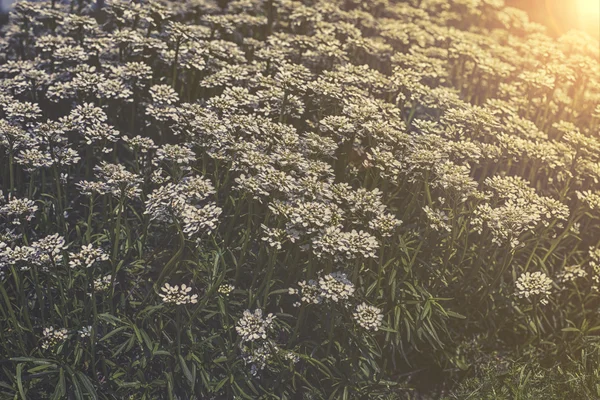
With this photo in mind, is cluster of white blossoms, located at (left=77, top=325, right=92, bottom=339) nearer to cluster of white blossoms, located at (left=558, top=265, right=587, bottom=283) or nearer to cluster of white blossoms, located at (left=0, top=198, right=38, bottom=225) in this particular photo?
cluster of white blossoms, located at (left=0, top=198, right=38, bottom=225)

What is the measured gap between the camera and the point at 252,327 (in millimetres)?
5062

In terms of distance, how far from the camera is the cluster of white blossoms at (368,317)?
16.9 feet

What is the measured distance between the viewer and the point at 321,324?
5.79 metres

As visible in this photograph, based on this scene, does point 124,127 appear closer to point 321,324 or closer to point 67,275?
point 67,275

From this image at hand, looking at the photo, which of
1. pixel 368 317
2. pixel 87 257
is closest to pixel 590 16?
pixel 368 317

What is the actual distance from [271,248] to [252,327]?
3.78 feet

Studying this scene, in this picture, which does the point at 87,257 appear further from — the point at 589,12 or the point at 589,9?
the point at 589,9

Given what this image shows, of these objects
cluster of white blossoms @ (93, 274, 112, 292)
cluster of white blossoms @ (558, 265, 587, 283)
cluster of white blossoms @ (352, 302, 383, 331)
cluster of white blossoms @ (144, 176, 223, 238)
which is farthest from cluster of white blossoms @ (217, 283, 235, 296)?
cluster of white blossoms @ (558, 265, 587, 283)

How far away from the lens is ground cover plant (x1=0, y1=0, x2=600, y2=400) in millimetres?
5230

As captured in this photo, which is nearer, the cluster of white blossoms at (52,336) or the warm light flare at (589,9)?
the cluster of white blossoms at (52,336)

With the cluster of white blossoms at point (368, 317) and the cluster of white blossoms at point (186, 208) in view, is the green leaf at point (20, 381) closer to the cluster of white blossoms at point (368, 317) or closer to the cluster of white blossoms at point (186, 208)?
the cluster of white blossoms at point (186, 208)

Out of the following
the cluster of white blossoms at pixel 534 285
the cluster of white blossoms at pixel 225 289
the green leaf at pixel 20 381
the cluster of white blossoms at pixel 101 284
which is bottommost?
the green leaf at pixel 20 381

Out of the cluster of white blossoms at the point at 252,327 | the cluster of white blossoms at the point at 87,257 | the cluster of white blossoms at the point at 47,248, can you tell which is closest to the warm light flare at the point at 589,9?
the cluster of white blossoms at the point at 252,327

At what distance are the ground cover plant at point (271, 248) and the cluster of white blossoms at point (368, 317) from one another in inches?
0.6
